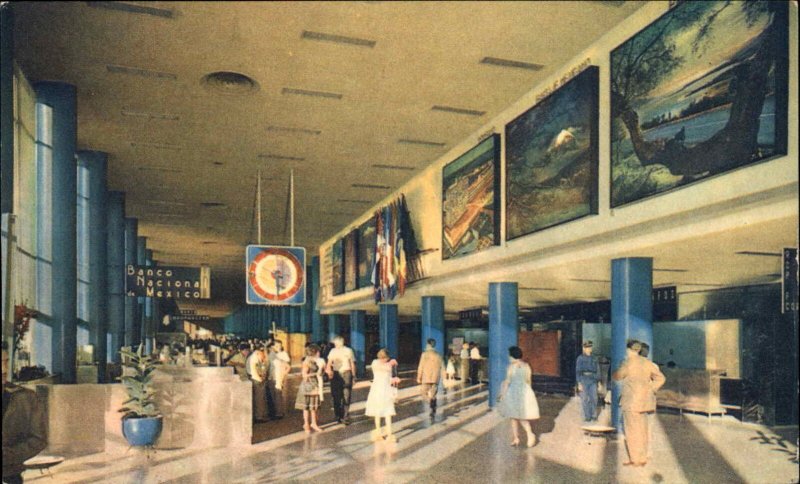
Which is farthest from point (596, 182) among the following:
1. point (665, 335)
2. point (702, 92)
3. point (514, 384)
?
point (665, 335)

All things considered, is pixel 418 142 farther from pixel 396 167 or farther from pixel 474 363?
pixel 474 363

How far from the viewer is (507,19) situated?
30.7ft

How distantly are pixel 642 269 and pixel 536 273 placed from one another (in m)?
2.70

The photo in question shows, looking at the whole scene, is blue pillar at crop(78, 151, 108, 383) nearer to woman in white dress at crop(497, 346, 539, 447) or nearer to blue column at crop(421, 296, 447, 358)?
blue column at crop(421, 296, 447, 358)

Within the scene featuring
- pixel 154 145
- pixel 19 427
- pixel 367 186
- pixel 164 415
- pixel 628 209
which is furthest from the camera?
pixel 367 186

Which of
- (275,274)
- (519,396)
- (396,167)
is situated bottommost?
(519,396)

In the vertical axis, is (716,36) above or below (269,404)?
above

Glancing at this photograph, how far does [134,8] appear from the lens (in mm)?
9016

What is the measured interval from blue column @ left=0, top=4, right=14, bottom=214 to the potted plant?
3648mm

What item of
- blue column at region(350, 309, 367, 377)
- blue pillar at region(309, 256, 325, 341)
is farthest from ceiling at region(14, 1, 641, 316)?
blue pillar at region(309, 256, 325, 341)

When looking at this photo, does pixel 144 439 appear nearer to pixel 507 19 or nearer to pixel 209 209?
pixel 507 19

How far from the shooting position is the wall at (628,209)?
7.16 metres

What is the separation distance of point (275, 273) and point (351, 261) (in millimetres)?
15014

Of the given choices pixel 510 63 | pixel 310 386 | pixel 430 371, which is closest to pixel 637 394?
pixel 510 63
